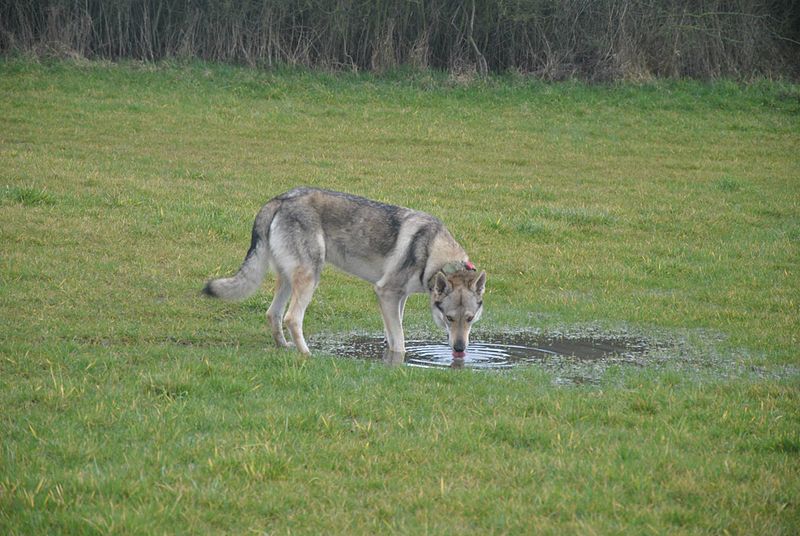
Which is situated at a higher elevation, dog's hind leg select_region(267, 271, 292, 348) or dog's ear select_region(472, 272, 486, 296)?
dog's ear select_region(472, 272, 486, 296)

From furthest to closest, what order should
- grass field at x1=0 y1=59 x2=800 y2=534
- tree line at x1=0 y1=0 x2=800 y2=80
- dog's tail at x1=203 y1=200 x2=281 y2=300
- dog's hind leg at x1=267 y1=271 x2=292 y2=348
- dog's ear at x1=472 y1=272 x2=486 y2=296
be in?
tree line at x1=0 y1=0 x2=800 y2=80
dog's hind leg at x1=267 y1=271 x2=292 y2=348
dog's ear at x1=472 y1=272 x2=486 y2=296
dog's tail at x1=203 y1=200 x2=281 y2=300
grass field at x1=0 y1=59 x2=800 y2=534

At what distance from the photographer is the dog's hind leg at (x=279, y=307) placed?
8.59 meters

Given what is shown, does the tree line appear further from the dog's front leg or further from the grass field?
the dog's front leg

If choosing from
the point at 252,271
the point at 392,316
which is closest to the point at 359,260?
the point at 392,316

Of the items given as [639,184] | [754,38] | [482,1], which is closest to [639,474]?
[639,184]

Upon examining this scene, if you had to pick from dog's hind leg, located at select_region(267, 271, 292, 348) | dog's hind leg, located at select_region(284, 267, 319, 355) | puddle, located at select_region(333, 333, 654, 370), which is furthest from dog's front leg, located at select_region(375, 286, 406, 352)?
dog's hind leg, located at select_region(267, 271, 292, 348)

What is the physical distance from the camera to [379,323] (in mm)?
9625

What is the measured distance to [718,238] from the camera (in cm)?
1391

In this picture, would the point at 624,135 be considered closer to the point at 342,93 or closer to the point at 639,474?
the point at 342,93

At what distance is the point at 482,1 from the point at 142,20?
8.70 meters

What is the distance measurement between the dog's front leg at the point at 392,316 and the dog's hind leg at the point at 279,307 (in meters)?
0.79

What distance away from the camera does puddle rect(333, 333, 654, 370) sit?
27.0 ft

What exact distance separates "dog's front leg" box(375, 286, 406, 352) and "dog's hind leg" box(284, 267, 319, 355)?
0.59m

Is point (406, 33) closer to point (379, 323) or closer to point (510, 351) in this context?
point (379, 323)
